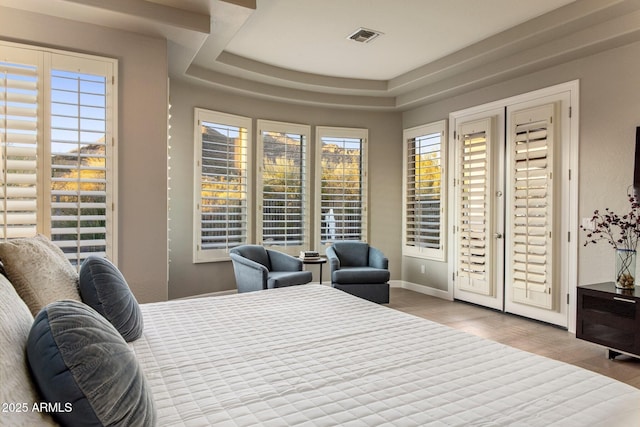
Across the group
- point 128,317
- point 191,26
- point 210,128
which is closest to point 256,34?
point 191,26

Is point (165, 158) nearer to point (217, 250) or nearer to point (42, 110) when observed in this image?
point (42, 110)

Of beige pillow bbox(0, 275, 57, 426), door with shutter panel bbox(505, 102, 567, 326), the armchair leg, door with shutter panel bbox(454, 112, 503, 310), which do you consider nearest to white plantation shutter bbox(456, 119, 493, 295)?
door with shutter panel bbox(454, 112, 503, 310)

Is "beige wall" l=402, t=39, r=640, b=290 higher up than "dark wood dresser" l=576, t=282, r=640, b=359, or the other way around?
"beige wall" l=402, t=39, r=640, b=290

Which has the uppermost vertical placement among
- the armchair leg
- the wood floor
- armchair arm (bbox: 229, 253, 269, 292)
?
armchair arm (bbox: 229, 253, 269, 292)

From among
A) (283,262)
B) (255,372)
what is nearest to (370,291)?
(283,262)

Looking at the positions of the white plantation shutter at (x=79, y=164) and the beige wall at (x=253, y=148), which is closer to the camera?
the white plantation shutter at (x=79, y=164)

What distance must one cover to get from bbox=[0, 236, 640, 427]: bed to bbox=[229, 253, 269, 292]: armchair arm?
1.92 meters

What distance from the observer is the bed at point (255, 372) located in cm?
93

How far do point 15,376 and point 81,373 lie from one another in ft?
0.42

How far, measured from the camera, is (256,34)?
4.24 m

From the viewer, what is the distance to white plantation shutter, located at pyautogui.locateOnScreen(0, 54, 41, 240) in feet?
9.58

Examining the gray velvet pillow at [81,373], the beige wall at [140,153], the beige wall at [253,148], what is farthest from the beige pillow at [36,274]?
the beige wall at [253,148]

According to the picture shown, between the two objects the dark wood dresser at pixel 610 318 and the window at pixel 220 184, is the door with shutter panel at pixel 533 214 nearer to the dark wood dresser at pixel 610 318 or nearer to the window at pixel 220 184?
the dark wood dresser at pixel 610 318

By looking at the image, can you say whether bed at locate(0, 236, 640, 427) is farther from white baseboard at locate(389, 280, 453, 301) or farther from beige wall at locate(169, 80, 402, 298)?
white baseboard at locate(389, 280, 453, 301)
